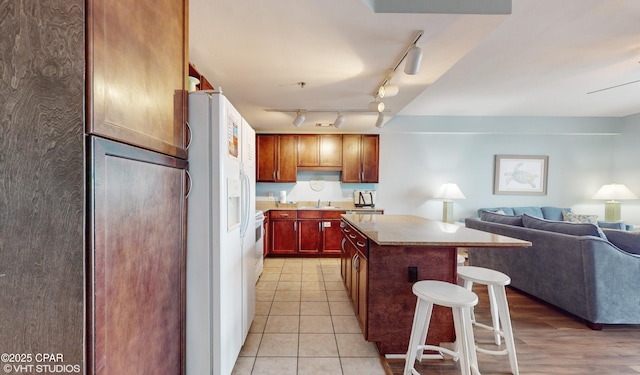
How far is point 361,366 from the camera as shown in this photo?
1777 mm

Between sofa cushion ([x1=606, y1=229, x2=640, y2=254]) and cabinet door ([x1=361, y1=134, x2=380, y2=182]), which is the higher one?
cabinet door ([x1=361, y1=134, x2=380, y2=182])

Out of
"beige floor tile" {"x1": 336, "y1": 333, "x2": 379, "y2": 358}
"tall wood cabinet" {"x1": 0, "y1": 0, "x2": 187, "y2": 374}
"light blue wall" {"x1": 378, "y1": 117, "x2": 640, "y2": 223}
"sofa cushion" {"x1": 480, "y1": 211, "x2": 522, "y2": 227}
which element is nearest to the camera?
"tall wood cabinet" {"x1": 0, "y1": 0, "x2": 187, "y2": 374}

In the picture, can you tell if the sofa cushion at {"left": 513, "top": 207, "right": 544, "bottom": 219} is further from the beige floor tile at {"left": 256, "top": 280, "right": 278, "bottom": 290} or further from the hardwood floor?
the beige floor tile at {"left": 256, "top": 280, "right": 278, "bottom": 290}

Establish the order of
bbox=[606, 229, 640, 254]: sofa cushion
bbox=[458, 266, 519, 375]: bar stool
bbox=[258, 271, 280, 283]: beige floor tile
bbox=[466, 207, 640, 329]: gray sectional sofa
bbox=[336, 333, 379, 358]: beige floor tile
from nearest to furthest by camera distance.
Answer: bbox=[458, 266, 519, 375]: bar stool → bbox=[336, 333, 379, 358]: beige floor tile → bbox=[466, 207, 640, 329]: gray sectional sofa → bbox=[606, 229, 640, 254]: sofa cushion → bbox=[258, 271, 280, 283]: beige floor tile

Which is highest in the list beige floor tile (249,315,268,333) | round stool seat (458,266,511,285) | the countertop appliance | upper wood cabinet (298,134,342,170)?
upper wood cabinet (298,134,342,170)

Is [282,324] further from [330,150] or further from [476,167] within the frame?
[476,167]

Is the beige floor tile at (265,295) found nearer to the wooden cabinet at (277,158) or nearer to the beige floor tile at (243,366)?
the beige floor tile at (243,366)

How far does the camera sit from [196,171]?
55.0 inches

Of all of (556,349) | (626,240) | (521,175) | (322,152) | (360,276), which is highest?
(322,152)

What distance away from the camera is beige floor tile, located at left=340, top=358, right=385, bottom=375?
1.72 meters

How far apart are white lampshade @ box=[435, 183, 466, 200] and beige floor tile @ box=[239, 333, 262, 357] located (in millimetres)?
3873

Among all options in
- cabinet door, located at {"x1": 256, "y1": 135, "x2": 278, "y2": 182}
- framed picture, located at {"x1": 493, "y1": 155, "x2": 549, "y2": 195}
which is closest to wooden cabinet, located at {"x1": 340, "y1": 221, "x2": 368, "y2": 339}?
cabinet door, located at {"x1": 256, "y1": 135, "x2": 278, "y2": 182}

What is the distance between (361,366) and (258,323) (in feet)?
3.26

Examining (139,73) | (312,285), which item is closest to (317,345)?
(312,285)
